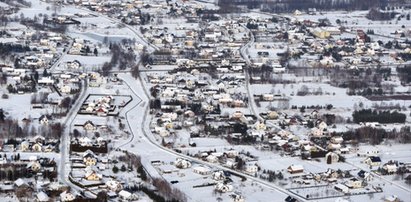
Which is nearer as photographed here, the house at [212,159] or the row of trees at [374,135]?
the house at [212,159]

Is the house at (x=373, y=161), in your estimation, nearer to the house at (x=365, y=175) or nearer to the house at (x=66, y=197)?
the house at (x=365, y=175)

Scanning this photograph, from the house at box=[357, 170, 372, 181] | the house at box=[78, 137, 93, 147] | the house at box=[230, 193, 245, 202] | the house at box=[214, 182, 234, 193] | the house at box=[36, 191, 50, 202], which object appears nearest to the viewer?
the house at box=[36, 191, 50, 202]

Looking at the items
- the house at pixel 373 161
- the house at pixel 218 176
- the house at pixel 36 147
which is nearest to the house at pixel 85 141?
the house at pixel 36 147

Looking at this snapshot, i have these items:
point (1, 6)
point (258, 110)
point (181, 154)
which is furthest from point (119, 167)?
point (1, 6)

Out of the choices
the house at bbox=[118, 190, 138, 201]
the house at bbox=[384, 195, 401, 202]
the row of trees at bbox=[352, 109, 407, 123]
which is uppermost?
the row of trees at bbox=[352, 109, 407, 123]

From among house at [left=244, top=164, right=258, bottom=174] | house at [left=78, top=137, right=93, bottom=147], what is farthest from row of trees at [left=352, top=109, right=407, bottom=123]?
house at [left=78, top=137, right=93, bottom=147]

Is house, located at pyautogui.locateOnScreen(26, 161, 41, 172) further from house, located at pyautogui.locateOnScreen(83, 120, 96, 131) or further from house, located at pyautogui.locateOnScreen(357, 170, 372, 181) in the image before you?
house, located at pyautogui.locateOnScreen(357, 170, 372, 181)
